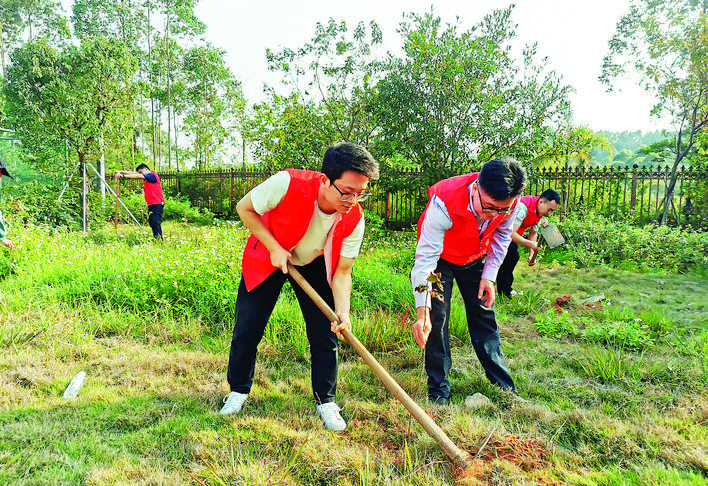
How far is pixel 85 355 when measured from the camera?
3.33 m

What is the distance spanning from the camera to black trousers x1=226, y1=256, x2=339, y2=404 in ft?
8.21

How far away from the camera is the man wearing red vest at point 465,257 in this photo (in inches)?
93.0

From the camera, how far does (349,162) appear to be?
2.04 m

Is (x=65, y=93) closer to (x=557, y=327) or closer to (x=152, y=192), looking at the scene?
(x=152, y=192)

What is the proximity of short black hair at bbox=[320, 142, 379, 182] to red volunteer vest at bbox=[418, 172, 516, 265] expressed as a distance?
63cm

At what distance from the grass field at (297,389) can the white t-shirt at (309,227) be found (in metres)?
0.95

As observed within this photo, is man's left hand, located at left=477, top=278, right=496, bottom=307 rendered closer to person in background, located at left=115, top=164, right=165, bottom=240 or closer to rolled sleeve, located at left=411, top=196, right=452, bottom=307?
rolled sleeve, located at left=411, top=196, right=452, bottom=307

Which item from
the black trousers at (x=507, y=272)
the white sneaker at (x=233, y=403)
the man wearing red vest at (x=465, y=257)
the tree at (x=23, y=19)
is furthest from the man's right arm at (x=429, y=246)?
the tree at (x=23, y=19)

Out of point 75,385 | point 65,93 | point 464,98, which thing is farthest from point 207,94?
point 75,385

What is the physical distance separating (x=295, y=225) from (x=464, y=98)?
6.06m

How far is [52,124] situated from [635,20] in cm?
1318

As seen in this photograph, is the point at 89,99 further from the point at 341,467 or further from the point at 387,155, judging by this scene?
the point at 341,467

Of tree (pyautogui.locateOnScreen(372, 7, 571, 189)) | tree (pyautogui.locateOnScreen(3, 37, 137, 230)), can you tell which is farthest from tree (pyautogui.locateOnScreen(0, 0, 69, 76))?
tree (pyautogui.locateOnScreen(372, 7, 571, 189))

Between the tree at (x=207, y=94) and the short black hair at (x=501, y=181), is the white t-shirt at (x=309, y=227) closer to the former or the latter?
the short black hair at (x=501, y=181)
